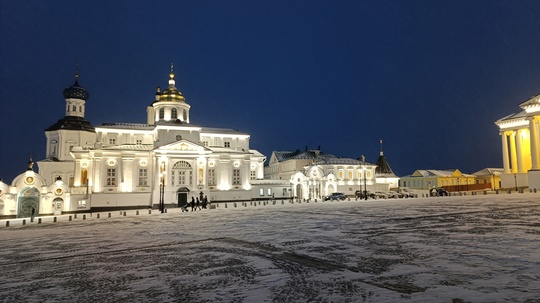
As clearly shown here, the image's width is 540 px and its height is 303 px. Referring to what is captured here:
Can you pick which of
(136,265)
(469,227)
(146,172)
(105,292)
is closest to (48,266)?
(136,265)

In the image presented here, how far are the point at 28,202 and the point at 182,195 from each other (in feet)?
55.3

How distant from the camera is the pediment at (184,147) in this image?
4664 cm

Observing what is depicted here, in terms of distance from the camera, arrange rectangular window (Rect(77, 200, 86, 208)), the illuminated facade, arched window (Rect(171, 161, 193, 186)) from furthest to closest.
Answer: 1. the illuminated facade
2. arched window (Rect(171, 161, 193, 186))
3. rectangular window (Rect(77, 200, 86, 208))

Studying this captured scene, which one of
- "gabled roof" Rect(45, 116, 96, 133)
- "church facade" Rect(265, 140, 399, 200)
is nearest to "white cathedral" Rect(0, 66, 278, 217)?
"gabled roof" Rect(45, 116, 96, 133)

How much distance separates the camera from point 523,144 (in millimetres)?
57094

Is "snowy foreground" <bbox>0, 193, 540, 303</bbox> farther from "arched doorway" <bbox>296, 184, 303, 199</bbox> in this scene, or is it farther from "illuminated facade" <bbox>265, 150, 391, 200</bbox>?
"illuminated facade" <bbox>265, 150, 391, 200</bbox>

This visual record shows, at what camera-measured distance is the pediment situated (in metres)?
46.6

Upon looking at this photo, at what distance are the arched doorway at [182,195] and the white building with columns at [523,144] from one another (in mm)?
45948

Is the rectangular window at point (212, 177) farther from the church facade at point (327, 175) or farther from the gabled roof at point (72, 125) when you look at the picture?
the gabled roof at point (72, 125)

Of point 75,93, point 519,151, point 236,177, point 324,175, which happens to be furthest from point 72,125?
point 519,151

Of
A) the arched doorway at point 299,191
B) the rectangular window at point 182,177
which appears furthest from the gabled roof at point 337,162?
the rectangular window at point 182,177

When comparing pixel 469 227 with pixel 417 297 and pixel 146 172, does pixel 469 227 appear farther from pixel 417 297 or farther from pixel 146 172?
pixel 146 172

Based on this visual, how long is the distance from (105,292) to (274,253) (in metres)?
5.26

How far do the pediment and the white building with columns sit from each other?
44.7m
